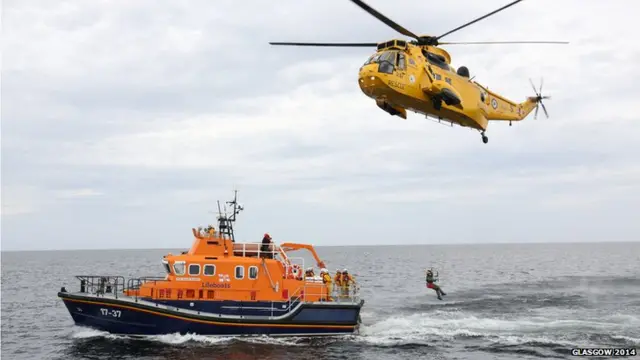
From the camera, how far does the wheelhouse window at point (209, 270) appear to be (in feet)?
65.9

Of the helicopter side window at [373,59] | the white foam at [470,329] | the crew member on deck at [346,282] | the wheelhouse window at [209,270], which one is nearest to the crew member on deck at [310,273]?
the crew member on deck at [346,282]

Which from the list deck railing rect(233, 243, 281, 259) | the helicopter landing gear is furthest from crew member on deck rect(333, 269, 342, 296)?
the helicopter landing gear

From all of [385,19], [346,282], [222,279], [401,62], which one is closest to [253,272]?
[222,279]

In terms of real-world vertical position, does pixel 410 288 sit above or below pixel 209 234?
below

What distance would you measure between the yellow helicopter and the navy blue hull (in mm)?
7578

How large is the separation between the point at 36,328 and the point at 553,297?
2659cm

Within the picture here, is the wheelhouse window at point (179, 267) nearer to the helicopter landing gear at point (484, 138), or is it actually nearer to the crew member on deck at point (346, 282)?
the crew member on deck at point (346, 282)

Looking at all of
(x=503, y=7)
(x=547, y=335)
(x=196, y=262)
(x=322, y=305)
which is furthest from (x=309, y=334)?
(x=503, y=7)

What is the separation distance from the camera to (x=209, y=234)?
20875 millimetres

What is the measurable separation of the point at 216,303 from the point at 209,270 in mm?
1173

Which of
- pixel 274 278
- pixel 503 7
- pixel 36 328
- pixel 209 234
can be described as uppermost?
pixel 503 7

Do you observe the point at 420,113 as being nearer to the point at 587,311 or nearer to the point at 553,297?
the point at 587,311

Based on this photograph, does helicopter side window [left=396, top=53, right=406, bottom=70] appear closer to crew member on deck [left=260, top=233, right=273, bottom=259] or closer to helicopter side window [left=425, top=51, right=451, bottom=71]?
helicopter side window [left=425, top=51, right=451, bottom=71]

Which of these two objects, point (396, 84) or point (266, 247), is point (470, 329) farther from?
point (396, 84)
